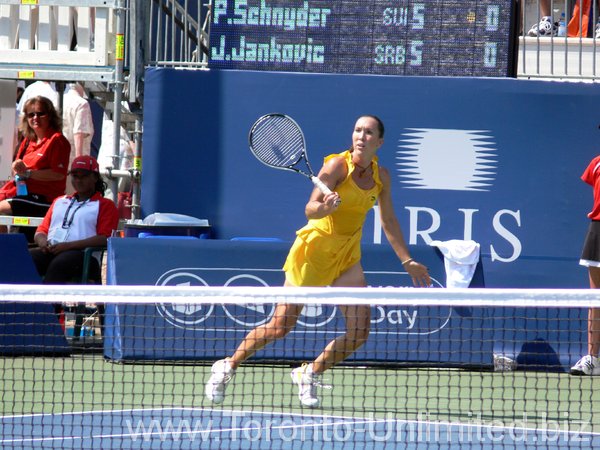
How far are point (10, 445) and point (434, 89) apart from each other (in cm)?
516

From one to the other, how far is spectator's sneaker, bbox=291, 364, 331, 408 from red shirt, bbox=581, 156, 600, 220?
121 inches

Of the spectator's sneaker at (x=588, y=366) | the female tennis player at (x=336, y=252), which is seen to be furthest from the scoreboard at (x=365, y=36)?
the female tennis player at (x=336, y=252)

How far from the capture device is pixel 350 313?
6.16m

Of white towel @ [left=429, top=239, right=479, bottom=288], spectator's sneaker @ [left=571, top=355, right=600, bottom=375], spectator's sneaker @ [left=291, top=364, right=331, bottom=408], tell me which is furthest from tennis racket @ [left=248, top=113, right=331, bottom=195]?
spectator's sneaker @ [left=571, top=355, right=600, bottom=375]

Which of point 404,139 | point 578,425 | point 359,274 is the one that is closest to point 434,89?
point 404,139

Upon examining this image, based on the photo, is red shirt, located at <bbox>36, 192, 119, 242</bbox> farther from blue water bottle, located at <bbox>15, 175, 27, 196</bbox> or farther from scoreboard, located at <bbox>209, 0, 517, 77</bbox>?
scoreboard, located at <bbox>209, 0, 517, 77</bbox>

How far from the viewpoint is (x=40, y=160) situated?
9.45 metres

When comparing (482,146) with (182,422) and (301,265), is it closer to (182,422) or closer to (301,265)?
(301,265)

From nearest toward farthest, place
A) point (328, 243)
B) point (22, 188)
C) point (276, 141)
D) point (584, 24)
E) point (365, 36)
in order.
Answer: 1. point (328, 243)
2. point (276, 141)
3. point (365, 36)
4. point (22, 188)
5. point (584, 24)

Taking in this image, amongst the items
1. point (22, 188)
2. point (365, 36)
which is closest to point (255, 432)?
point (365, 36)

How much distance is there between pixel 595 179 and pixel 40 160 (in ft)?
14.7

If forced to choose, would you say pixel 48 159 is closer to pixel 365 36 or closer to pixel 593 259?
pixel 365 36

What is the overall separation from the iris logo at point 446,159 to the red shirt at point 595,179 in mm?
847

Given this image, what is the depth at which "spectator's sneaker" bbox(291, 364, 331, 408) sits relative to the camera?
6.06m
